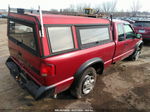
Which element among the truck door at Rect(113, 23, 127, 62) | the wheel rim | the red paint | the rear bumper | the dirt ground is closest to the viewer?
the red paint

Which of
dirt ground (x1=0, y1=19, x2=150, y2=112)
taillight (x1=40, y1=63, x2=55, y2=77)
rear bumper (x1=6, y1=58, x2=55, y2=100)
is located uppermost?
taillight (x1=40, y1=63, x2=55, y2=77)

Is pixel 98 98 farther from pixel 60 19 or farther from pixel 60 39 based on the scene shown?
pixel 60 19

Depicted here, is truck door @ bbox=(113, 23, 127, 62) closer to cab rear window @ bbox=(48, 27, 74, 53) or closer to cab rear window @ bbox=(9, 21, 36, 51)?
cab rear window @ bbox=(48, 27, 74, 53)

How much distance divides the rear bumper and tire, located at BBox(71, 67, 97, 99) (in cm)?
65

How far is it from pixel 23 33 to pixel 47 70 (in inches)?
40.7

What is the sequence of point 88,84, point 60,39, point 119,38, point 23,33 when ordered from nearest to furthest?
1. point 60,39
2. point 23,33
3. point 88,84
4. point 119,38

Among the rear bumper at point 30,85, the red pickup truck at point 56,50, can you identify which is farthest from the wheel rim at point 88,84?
the rear bumper at point 30,85

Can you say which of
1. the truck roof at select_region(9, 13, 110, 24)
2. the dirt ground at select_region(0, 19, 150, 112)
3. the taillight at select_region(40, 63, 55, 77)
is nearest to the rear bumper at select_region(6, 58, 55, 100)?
the taillight at select_region(40, 63, 55, 77)

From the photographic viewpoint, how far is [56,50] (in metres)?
2.13

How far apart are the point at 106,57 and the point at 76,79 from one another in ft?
3.96

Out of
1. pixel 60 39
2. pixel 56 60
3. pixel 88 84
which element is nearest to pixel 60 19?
pixel 60 39

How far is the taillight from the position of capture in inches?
80.0

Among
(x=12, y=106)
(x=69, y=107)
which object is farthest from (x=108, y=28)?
(x=12, y=106)

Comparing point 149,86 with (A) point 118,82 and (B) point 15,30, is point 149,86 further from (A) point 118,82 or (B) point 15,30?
(B) point 15,30
